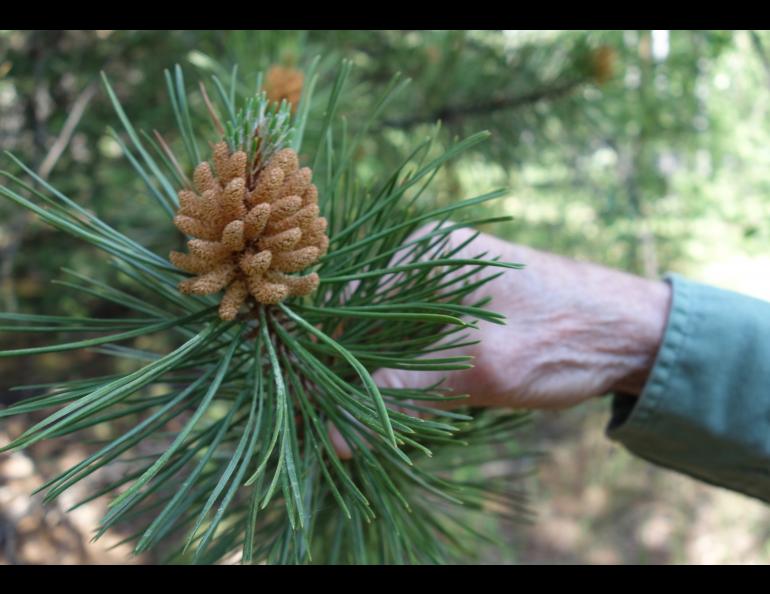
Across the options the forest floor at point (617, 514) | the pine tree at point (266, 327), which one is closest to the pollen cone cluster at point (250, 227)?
the pine tree at point (266, 327)

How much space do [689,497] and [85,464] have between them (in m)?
3.16

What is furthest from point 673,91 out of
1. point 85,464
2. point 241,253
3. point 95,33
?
point 85,464

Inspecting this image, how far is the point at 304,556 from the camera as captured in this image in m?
A: 0.53

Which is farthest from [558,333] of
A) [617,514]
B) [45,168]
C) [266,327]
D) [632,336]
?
[617,514]

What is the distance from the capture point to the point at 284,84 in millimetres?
811

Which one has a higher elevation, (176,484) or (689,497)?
(176,484)

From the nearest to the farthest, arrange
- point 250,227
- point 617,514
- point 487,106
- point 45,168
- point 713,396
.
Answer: point 250,227, point 713,396, point 45,168, point 487,106, point 617,514

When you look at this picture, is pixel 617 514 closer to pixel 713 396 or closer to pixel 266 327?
pixel 713 396

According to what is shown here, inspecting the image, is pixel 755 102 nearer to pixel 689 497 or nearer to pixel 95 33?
pixel 95 33

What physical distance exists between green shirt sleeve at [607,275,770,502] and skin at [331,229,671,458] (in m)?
0.05

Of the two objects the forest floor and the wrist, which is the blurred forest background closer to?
the wrist

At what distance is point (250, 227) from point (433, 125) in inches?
42.8

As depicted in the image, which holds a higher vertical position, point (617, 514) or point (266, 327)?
point (266, 327)
